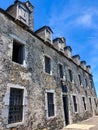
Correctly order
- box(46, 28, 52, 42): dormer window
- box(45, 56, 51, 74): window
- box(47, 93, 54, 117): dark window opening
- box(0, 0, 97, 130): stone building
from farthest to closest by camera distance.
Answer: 1. box(46, 28, 52, 42): dormer window
2. box(45, 56, 51, 74): window
3. box(47, 93, 54, 117): dark window opening
4. box(0, 0, 97, 130): stone building

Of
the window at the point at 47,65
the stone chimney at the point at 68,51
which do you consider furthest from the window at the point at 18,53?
the stone chimney at the point at 68,51

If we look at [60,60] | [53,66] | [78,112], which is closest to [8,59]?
[53,66]

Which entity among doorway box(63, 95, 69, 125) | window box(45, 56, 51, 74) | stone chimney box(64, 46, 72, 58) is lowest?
doorway box(63, 95, 69, 125)

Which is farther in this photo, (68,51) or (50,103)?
(68,51)

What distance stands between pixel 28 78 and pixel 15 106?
1851 millimetres

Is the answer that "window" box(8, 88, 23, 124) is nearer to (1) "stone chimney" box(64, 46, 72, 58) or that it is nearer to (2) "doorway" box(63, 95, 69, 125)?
(2) "doorway" box(63, 95, 69, 125)

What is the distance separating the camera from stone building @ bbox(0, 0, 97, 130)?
618 cm

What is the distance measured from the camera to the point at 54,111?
9.15m

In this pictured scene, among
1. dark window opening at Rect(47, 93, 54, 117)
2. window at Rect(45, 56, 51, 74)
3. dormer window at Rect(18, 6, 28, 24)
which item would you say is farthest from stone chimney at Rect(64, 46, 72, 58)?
dormer window at Rect(18, 6, 28, 24)

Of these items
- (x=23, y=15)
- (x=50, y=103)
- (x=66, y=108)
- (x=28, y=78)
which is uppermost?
(x=23, y=15)

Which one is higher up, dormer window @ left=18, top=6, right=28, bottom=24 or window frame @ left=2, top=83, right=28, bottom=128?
dormer window @ left=18, top=6, right=28, bottom=24

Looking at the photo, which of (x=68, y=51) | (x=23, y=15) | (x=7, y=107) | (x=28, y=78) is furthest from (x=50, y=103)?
(x=68, y=51)

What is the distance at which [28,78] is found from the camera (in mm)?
7551

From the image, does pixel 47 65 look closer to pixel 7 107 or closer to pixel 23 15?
pixel 23 15
